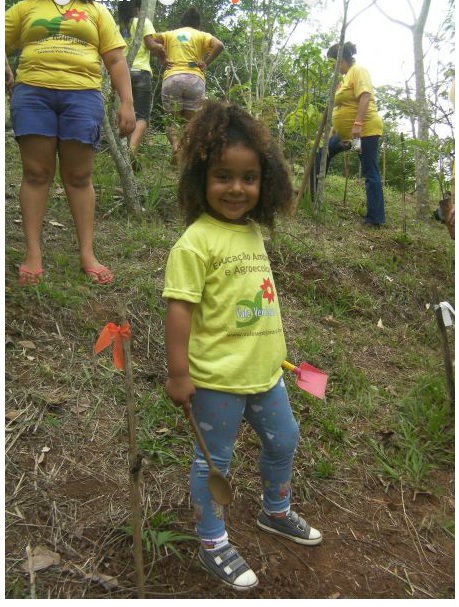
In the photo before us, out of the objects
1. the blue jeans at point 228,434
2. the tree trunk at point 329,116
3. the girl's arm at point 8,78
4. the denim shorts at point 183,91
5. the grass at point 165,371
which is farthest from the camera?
the denim shorts at point 183,91

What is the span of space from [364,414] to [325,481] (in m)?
0.57

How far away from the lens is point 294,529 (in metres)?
1.84

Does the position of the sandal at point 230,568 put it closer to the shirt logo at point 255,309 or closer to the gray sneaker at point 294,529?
the gray sneaker at point 294,529

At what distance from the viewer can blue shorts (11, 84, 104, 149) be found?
2617 mm

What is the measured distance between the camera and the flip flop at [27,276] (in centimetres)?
270

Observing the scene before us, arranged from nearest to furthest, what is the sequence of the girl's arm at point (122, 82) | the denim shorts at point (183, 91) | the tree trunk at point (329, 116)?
the girl's arm at point (122, 82), the tree trunk at point (329, 116), the denim shorts at point (183, 91)

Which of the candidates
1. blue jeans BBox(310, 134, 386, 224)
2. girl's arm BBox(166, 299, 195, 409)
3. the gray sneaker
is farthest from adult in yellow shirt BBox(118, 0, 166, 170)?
the gray sneaker

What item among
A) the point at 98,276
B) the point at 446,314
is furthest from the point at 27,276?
the point at 446,314

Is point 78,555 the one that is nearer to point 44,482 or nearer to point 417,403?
point 44,482

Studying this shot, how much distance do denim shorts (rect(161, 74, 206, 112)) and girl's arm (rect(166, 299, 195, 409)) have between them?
347 cm

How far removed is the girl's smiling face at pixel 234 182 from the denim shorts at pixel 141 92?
11.9 ft

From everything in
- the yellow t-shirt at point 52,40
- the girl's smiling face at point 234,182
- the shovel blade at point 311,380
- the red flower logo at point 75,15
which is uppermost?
the red flower logo at point 75,15

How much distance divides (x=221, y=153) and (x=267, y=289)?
0.44 m

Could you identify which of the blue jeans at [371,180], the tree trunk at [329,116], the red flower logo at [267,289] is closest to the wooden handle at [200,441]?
the red flower logo at [267,289]
